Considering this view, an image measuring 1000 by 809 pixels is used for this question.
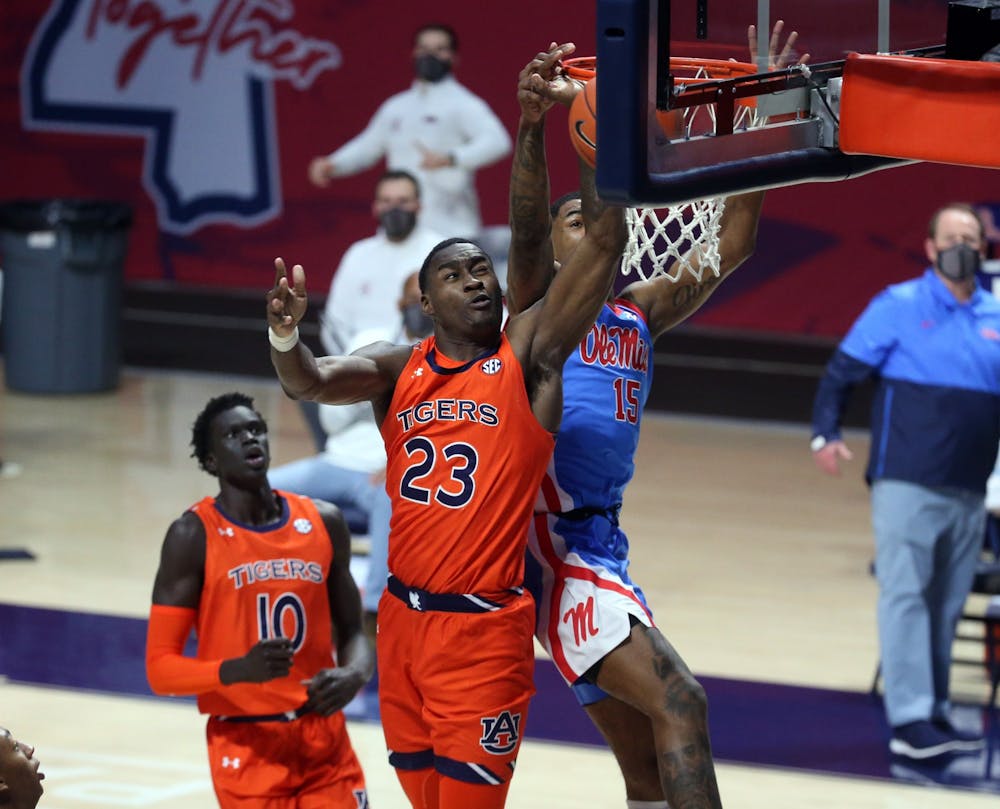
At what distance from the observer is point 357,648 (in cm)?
608

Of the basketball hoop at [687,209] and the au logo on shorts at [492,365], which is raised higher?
the basketball hoop at [687,209]

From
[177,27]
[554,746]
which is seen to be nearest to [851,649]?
[554,746]

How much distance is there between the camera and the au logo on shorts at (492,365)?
17.6ft

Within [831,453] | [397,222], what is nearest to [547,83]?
[831,453]

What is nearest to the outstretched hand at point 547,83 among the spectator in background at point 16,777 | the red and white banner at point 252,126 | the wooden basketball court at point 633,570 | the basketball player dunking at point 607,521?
the basketball player dunking at point 607,521

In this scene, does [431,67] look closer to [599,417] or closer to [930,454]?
[930,454]

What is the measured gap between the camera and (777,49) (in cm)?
480

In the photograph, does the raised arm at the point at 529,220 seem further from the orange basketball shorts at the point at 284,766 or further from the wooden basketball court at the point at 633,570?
the wooden basketball court at the point at 633,570

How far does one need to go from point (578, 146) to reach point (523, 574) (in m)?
1.26

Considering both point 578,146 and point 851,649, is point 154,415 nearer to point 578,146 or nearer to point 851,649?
point 851,649

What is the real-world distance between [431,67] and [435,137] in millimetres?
454

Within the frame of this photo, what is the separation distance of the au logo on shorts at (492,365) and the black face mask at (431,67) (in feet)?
25.4

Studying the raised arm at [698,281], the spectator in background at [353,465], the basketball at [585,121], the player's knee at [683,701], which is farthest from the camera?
the spectator in background at [353,465]

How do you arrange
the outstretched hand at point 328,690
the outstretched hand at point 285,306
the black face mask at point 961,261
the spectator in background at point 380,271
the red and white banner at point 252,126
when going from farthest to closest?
the red and white banner at point 252,126, the spectator in background at point 380,271, the black face mask at point 961,261, the outstretched hand at point 328,690, the outstretched hand at point 285,306
